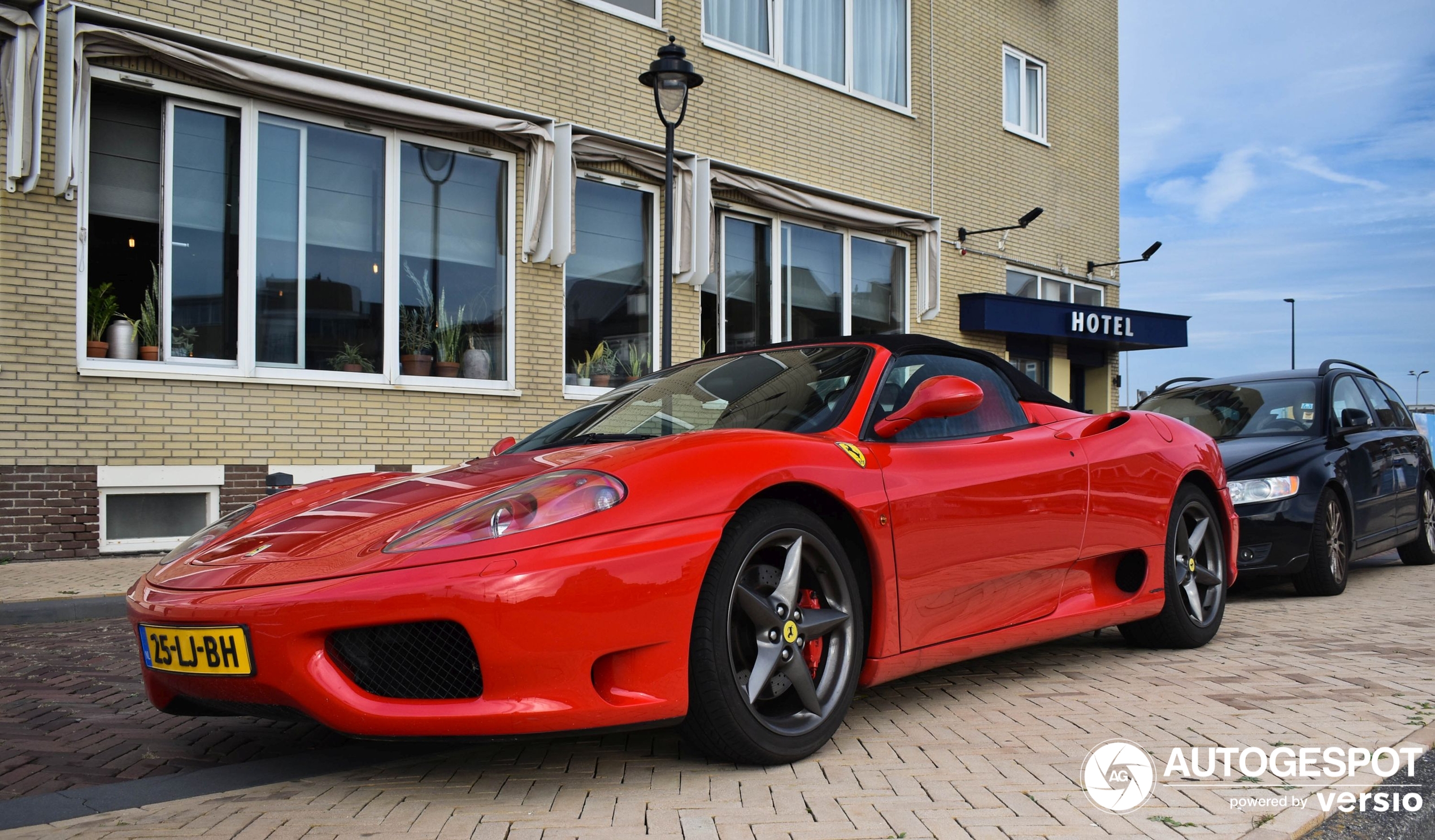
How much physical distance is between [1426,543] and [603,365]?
765 centimetres

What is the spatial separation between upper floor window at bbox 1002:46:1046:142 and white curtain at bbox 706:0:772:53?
5.41m

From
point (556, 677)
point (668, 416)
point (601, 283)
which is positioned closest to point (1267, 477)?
point (668, 416)

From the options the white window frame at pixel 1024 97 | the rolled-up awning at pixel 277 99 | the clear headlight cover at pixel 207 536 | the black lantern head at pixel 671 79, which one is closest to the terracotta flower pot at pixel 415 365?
the rolled-up awning at pixel 277 99

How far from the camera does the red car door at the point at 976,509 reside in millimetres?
3652

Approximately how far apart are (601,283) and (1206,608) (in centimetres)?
794

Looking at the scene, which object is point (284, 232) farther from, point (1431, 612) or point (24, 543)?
point (1431, 612)

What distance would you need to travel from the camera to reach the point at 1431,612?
6414mm

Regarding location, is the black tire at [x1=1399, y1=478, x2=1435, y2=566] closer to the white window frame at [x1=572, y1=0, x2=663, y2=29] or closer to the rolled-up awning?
the rolled-up awning

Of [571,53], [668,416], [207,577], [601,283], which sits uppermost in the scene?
[571,53]

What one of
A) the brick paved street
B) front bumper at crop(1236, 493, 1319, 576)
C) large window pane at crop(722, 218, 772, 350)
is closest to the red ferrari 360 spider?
the brick paved street

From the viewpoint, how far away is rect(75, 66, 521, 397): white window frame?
28.4 ft

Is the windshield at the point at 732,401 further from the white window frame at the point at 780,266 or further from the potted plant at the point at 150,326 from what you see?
the white window frame at the point at 780,266

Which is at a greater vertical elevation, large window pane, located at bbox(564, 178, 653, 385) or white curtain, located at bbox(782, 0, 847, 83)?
white curtain, located at bbox(782, 0, 847, 83)

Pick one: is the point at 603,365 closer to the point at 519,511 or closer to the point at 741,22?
the point at 741,22
